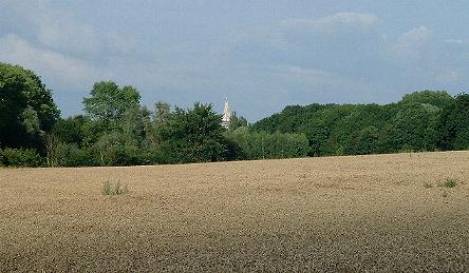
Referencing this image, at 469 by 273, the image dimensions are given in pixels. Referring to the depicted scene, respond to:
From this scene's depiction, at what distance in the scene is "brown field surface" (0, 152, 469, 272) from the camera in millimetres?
8008

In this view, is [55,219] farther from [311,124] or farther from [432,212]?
[311,124]

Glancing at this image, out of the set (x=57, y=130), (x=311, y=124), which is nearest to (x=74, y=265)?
(x=57, y=130)

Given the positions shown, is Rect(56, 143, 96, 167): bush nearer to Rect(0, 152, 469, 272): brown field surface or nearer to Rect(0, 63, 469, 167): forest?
Rect(0, 63, 469, 167): forest

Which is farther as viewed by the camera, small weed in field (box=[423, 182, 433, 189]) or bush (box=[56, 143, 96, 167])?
bush (box=[56, 143, 96, 167])

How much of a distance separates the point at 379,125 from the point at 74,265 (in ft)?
275

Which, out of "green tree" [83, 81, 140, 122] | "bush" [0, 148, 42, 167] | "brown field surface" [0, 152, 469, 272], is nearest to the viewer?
"brown field surface" [0, 152, 469, 272]

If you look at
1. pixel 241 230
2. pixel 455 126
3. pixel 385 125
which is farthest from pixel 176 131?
pixel 241 230

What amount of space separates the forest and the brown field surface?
29.1 m

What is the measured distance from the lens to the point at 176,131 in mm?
53688

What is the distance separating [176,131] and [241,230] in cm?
4326

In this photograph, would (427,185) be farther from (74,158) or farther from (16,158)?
(74,158)

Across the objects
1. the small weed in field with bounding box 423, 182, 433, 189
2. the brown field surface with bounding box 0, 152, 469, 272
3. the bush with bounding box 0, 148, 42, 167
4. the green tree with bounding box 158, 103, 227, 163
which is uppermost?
the green tree with bounding box 158, 103, 227, 163

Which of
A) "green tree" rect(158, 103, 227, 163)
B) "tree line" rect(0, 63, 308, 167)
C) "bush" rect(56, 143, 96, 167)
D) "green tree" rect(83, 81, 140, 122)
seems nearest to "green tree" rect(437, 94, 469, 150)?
"tree line" rect(0, 63, 308, 167)

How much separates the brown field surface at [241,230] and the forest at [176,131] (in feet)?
95.4
